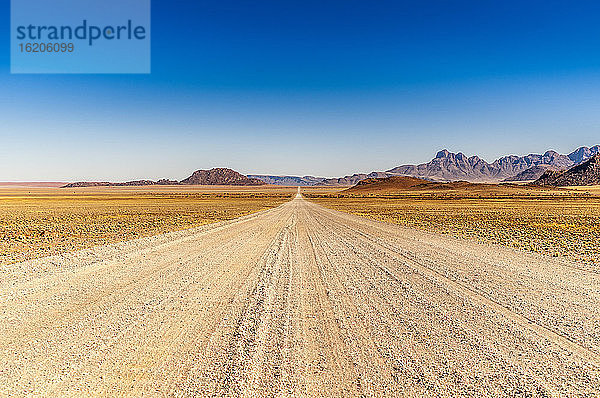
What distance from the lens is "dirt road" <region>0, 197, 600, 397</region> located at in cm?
410

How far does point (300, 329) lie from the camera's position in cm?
566

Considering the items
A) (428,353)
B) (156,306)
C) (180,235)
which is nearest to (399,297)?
(428,353)

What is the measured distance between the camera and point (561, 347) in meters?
4.92

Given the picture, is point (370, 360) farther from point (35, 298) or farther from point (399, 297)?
point (35, 298)

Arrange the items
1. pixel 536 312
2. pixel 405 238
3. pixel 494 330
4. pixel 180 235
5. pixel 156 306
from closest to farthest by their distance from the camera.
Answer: pixel 494 330 → pixel 536 312 → pixel 156 306 → pixel 405 238 → pixel 180 235

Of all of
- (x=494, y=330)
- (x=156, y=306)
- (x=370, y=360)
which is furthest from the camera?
(x=156, y=306)

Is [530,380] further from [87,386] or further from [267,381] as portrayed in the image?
[87,386]

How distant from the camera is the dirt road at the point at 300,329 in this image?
410 cm

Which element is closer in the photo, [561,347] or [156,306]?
[561,347]

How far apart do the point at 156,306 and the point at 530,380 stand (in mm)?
5999

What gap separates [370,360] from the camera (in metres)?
4.57

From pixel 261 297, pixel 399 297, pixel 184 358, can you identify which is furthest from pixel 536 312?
pixel 184 358

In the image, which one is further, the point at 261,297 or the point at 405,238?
the point at 405,238

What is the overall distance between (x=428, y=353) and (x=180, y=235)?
51.7ft
